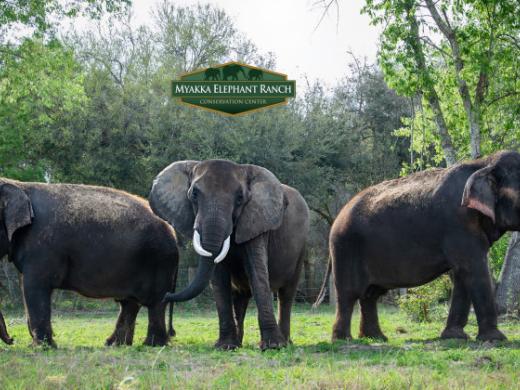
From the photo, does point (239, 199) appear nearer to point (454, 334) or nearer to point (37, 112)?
point (454, 334)

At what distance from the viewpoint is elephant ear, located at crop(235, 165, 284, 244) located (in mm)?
11387

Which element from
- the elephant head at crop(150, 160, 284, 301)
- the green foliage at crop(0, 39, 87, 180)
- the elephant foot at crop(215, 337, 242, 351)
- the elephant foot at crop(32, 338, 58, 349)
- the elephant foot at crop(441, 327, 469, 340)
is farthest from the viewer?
the green foliage at crop(0, 39, 87, 180)

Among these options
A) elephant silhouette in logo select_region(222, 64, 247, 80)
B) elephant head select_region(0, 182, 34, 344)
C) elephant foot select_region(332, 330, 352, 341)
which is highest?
elephant silhouette in logo select_region(222, 64, 247, 80)

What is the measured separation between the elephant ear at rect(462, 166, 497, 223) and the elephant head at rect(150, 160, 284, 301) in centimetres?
252

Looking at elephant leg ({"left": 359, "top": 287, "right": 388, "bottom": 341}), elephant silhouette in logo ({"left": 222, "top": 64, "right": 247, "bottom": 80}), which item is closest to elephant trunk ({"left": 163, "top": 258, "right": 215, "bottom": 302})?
elephant leg ({"left": 359, "top": 287, "right": 388, "bottom": 341})

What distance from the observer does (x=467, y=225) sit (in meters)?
11.7

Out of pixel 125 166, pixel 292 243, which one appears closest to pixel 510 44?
pixel 292 243

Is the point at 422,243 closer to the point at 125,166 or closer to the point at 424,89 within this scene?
the point at 424,89

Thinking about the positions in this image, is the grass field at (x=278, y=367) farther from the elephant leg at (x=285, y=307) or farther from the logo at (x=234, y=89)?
the logo at (x=234, y=89)

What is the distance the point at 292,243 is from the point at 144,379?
5.95 meters

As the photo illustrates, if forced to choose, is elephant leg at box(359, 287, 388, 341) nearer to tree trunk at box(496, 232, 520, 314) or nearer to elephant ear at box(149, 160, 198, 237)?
elephant ear at box(149, 160, 198, 237)

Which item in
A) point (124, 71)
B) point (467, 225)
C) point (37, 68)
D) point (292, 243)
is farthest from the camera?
point (124, 71)

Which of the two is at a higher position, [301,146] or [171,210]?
[301,146]

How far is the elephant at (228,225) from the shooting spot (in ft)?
35.9
